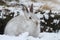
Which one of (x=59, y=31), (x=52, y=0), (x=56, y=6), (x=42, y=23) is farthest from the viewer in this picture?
(x=52, y=0)

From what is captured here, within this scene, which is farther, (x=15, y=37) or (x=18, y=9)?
(x=18, y=9)

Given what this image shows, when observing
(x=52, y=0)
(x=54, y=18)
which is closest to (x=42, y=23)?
(x=54, y=18)

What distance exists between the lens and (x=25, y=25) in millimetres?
6305

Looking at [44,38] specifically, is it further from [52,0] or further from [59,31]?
[52,0]

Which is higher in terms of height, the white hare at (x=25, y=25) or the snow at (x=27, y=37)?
the white hare at (x=25, y=25)

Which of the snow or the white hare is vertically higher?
the white hare

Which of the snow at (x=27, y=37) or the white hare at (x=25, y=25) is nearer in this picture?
the snow at (x=27, y=37)

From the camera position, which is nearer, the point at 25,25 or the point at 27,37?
the point at 27,37

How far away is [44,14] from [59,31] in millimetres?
1781

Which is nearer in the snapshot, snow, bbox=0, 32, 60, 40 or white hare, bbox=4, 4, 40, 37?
snow, bbox=0, 32, 60, 40

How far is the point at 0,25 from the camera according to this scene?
301 inches

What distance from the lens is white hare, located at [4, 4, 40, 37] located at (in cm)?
631

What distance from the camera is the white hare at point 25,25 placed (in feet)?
20.7

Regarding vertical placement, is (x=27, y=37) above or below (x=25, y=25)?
below
